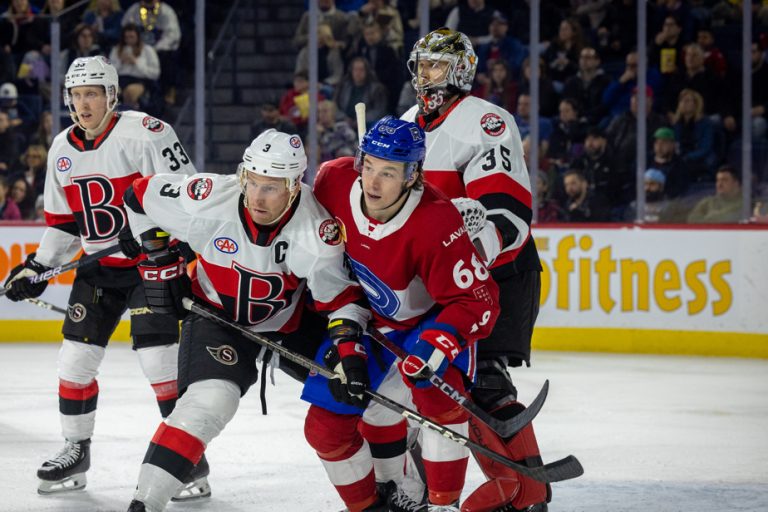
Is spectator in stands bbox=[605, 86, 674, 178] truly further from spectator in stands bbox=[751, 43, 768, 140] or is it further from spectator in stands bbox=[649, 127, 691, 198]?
spectator in stands bbox=[751, 43, 768, 140]

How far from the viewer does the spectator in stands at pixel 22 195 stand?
7.07 meters

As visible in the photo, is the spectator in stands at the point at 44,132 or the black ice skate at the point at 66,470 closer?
the black ice skate at the point at 66,470

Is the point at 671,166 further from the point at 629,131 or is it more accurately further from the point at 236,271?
the point at 236,271

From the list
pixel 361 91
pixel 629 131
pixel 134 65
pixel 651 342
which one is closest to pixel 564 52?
pixel 629 131

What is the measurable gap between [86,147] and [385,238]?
1.33m

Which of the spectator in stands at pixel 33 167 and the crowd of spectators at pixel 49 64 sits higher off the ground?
the crowd of spectators at pixel 49 64

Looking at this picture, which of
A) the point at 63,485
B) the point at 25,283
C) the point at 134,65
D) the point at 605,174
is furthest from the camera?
the point at 134,65

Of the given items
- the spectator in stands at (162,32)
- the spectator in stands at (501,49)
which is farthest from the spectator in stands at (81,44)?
the spectator in stands at (501,49)

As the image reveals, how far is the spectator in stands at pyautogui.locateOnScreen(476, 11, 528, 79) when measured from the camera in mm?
6949

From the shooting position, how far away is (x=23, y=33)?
23.6ft

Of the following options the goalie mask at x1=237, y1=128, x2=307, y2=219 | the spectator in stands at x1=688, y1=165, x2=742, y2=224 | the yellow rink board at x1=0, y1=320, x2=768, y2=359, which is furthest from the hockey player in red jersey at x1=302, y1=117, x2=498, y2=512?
the spectator in stands at x1=688, y1=165, x2=742, y2=224

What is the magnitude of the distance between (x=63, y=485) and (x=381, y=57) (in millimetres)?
3822

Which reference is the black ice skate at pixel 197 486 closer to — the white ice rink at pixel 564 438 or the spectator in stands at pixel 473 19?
the white ice rink at pixel 564 438

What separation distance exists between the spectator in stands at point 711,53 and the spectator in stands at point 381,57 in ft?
5.66
